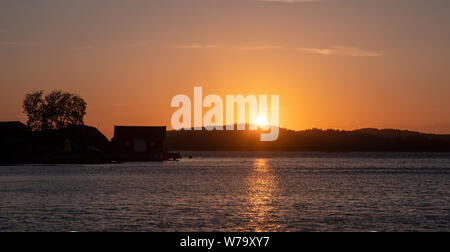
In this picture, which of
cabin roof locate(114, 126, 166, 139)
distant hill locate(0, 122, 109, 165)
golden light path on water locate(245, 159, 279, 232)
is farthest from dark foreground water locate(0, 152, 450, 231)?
cabin roof locate(114, 126, 166, 139)

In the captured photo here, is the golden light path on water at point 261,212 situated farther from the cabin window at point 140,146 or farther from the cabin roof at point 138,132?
the cabin window at point 140,146

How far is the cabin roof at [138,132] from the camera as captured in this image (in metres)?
134

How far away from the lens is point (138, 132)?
134500 mm

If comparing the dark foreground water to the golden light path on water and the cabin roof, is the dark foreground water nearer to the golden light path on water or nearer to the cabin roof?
the golden light path on water

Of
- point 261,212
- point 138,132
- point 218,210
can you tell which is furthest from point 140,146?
point 261,212

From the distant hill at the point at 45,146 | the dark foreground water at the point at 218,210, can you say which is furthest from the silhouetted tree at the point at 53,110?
the dark foreground water at the point at 218,210
